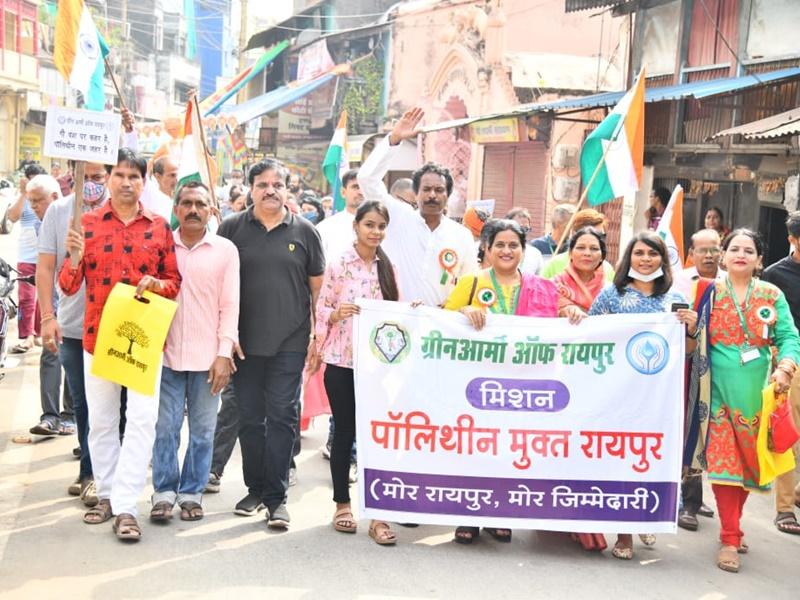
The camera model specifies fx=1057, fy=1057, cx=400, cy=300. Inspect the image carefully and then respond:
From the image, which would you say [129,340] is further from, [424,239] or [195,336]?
[424,239]

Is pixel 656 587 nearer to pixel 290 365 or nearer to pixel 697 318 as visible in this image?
pixel 697 318

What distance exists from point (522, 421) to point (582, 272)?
40.9 inches

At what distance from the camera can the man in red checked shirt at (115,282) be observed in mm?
5449

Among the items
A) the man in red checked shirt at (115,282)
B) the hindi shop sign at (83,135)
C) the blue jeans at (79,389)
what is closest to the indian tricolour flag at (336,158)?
→ the blue jeans at (79,389)

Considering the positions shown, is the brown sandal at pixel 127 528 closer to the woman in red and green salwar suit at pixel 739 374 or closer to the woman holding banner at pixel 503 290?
the woman holding banner at pixel 503 290

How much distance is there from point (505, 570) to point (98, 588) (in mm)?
1907

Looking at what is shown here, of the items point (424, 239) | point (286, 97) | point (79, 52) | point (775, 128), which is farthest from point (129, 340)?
point (286, 97)

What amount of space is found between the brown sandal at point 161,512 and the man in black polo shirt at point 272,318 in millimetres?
405

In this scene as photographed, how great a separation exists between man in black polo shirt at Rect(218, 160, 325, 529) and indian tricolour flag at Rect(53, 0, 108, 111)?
5.39 ft

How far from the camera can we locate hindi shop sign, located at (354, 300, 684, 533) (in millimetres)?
5422

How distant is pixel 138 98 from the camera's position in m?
58.4

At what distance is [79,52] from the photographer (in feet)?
22.0

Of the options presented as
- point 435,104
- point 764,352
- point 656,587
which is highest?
point 435,104

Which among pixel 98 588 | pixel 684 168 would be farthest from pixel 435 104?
pixel 98 588
